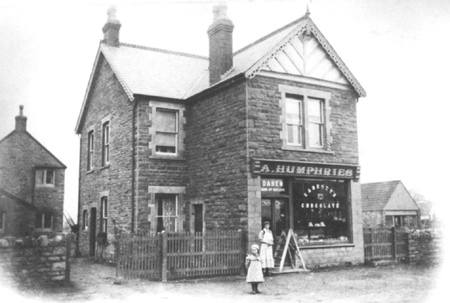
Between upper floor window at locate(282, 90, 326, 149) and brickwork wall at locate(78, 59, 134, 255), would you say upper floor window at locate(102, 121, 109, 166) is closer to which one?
Answer: brickwork wall at locate(78, 59, 134, 255)

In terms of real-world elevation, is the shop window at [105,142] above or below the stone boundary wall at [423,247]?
above

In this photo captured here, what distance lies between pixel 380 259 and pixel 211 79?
29.7ft

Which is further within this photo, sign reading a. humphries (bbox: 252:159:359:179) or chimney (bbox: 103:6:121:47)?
chimney (bbox: 103:6:121:47)

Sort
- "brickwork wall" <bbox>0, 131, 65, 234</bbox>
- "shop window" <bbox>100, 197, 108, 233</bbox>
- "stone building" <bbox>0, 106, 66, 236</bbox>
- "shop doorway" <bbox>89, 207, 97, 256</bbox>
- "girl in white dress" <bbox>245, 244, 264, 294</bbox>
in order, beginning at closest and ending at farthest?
1. "girl in white dress" <bbox>245, 244, 264, 294</bbox>
2. "shop window" <bbox>100, 197, 108, 233</bbox>
3. "shop doorway" <bbox>89, 207, 97, 256</bbox>
4. "stone building" <bbox>0, 106, 66, 236</bbox>
5. "brickwork wall" <bbox>0, 131, 65, 234</bbox>

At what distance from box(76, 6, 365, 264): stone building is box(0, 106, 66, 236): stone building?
34.3ft

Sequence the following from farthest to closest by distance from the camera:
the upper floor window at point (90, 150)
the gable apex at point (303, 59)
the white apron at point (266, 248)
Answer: the upper floor window at point (90, 150) < the gable apex at point (303, 59) < the white apron at point (266, 248)

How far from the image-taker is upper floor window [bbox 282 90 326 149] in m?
15.9

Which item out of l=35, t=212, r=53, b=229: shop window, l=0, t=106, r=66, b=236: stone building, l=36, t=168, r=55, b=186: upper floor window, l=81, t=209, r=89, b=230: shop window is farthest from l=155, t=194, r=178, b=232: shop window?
l=36, t=168, r=55, b=186: upper floor window

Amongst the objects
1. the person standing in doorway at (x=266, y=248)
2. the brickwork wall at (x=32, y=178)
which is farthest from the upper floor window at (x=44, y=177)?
the person standing in doorway at (x=266, y=248)

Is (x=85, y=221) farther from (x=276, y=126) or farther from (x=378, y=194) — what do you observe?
(x=378, y=194)

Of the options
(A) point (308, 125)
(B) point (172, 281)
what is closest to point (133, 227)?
(B) point (172, 281)

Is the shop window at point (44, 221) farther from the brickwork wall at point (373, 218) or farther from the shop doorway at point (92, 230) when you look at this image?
the brickwork wall at point (373, 218)

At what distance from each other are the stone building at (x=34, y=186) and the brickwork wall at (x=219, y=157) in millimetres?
12988

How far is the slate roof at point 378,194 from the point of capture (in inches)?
1512
